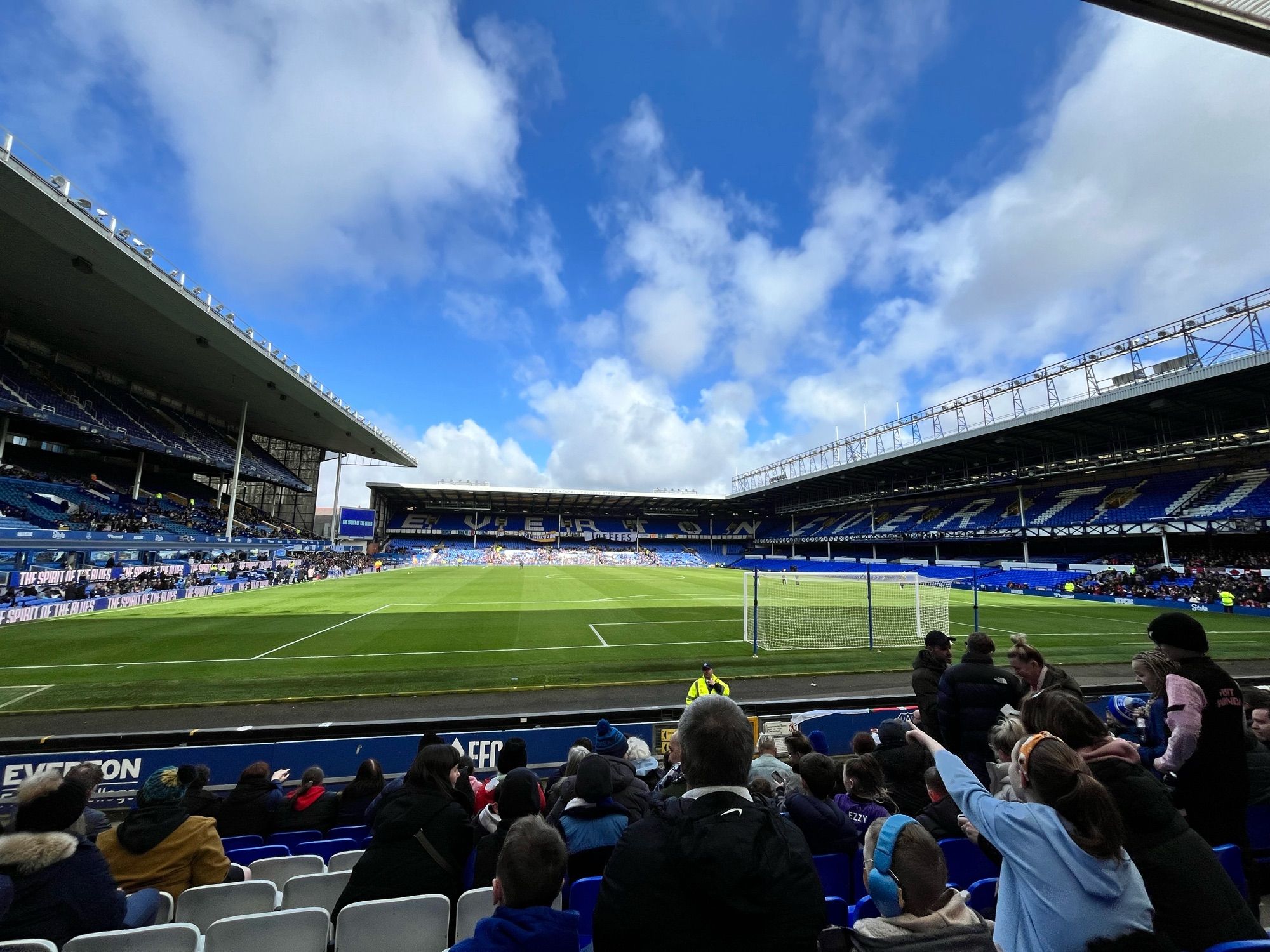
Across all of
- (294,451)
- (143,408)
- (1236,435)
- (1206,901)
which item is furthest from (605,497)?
(1206,901)

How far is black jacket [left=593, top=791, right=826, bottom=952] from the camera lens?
1.41 meters

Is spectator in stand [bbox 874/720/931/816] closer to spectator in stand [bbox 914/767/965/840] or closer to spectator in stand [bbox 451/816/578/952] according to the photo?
spectator in stand [bbox 914/767/965/840]

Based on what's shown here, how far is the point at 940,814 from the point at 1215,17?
22.7 ft

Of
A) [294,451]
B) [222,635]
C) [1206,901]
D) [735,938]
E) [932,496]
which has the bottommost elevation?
[222,635]

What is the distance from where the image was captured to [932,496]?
57562 mm

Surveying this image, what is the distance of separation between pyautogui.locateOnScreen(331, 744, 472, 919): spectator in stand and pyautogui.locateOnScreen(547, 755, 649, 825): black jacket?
1.93 ft

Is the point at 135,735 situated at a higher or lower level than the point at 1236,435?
lower

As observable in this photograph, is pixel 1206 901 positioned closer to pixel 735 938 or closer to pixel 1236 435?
pixel 735 938

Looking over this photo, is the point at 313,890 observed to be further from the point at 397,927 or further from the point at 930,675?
the point at 930,675

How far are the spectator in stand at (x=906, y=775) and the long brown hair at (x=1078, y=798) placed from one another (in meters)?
2.27

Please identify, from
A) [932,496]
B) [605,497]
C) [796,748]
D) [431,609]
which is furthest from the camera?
[605,497]

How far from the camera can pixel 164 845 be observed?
337cm

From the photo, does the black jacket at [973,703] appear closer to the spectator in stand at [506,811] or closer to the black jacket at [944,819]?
the black jacket at [944,819]

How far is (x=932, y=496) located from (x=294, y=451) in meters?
72.5
